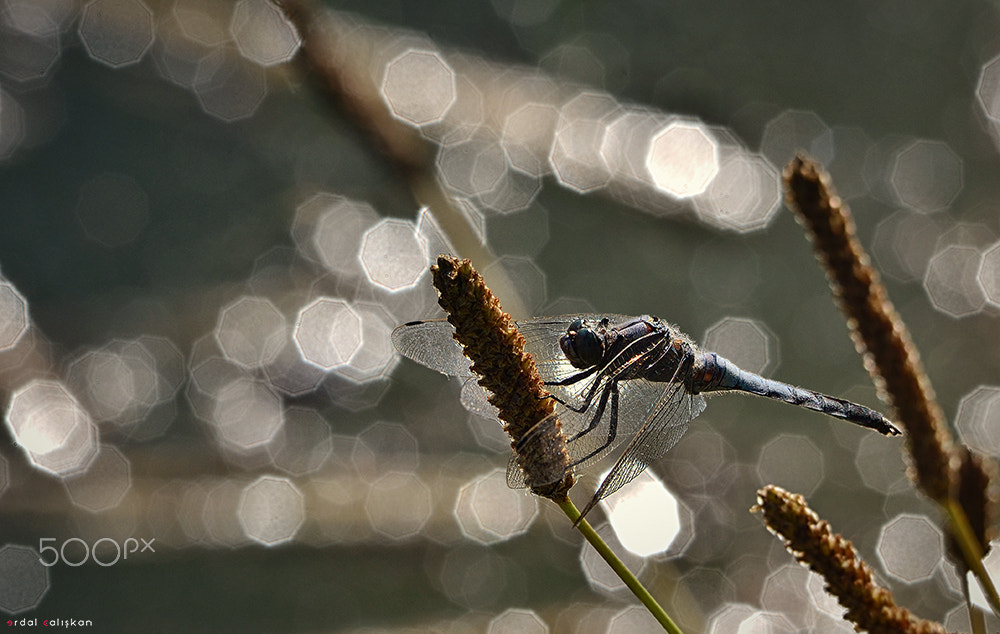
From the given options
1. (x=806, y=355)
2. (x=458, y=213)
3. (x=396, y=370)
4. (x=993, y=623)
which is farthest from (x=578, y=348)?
(x=806, y=355)

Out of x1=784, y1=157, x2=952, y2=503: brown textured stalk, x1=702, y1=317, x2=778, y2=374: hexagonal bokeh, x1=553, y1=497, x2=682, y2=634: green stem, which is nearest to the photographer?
x1=553, y1=497, x2=682, y2=634: green stem

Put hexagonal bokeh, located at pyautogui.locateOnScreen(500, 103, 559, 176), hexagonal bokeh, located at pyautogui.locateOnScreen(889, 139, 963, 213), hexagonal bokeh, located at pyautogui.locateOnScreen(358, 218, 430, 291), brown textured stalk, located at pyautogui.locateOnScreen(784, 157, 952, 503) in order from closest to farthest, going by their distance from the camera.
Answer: brown textured stalk, located at pyautogui.locateOnScreen(784, 157, 952, 503)
hexagonal bokeh, located at pyautogui.locateOnScreen(500, 103, 559, 176)
hexagonal bokeh, located at pyautogui.locateOnScreen(358, 218, 430, 291)
hexagonal bokeh, located at pyautogui.locateOnScreen(889, 139, 963, 213)

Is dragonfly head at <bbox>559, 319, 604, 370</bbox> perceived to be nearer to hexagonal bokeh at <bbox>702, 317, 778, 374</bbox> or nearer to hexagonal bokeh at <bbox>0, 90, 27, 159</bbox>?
hexagonal bokeh at <bbox>702, 317, 778, 374</bbox>

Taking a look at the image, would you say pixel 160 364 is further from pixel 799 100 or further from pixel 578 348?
pixel 799 100

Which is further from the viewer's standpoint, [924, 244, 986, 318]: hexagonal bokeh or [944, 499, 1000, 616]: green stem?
[924, 244, 986, 318]: hexagonal bokeh

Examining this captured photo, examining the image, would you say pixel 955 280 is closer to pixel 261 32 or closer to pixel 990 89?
pixel 990 89

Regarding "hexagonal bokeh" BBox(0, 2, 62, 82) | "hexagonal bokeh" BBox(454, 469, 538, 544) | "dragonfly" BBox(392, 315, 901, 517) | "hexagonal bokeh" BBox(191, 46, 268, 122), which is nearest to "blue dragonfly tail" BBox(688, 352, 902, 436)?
"dragonfly" BBox(392, 315, 901, 517)

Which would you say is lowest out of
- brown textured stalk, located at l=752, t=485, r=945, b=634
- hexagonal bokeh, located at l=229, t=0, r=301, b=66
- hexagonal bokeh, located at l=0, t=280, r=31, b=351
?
hexagonal bokeh, located at l=0, t=280, r=31, b=351

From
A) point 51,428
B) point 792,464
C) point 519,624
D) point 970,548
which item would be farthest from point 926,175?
point 51,428
